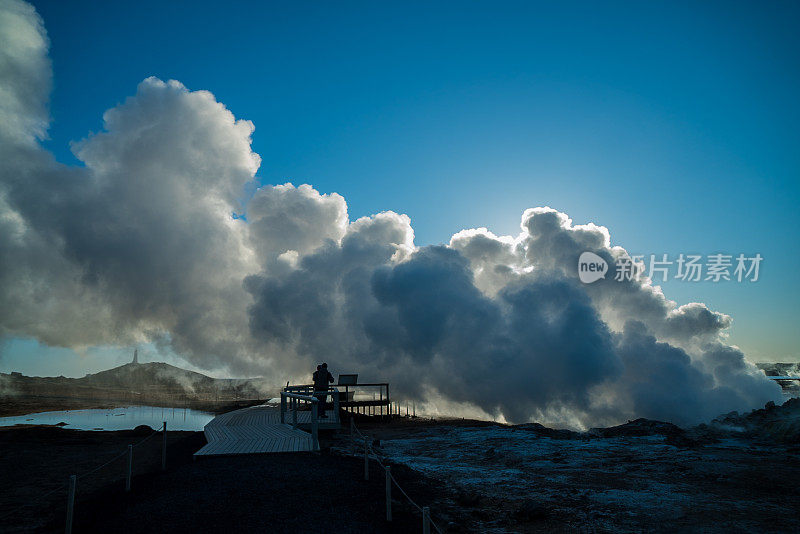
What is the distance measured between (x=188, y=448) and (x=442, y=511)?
1375cm

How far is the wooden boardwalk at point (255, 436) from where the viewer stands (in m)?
15.5

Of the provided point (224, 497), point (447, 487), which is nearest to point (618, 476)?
point (447, 487)

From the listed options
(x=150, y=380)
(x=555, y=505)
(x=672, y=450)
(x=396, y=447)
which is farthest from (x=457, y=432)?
(x=150, y=380)

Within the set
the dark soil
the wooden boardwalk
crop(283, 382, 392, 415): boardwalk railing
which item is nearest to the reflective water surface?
crop(283, 382, 392, 415): boardwalk railing

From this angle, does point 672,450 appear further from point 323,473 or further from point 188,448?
point 188,448

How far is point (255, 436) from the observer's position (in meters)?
18.1

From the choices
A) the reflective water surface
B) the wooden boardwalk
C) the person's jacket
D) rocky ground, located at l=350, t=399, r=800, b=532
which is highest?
the person's jacket

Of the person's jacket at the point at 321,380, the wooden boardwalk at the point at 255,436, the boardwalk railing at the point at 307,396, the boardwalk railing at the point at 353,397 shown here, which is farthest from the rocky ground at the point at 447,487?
the boardwalk railing at the point at 353,397

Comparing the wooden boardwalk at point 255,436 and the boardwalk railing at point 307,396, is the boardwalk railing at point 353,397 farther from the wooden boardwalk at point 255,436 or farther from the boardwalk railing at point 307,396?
the wooden boardwalk at point 255,436

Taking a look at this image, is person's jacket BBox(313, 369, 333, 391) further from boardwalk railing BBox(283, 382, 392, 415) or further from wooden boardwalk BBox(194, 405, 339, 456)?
wooden boardwalk BBox(194, 405, 339, 456)

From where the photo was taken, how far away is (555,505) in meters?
11.1

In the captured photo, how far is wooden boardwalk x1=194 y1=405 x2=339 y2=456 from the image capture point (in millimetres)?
15527

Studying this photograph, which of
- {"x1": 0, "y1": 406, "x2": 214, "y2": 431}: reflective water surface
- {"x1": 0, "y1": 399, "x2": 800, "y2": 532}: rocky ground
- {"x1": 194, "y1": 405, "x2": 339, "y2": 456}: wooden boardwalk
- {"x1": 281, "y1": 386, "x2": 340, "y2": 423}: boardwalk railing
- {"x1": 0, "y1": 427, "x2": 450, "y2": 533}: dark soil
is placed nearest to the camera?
{"x1": 0, "y1": 427, "x2": 450, "y2": 533}: dark soil

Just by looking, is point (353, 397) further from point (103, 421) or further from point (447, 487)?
point (447, 487)
